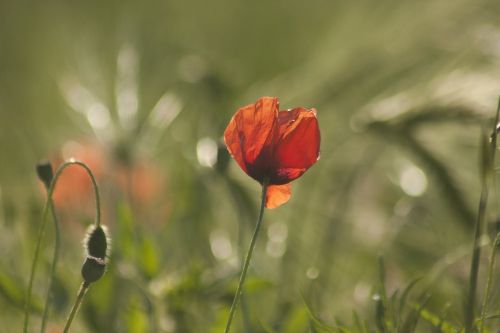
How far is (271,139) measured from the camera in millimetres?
715

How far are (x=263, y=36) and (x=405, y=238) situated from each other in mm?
1336

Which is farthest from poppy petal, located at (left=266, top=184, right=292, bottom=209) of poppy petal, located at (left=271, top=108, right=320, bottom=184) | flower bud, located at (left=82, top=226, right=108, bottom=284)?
flower bud, located at (left=82, top=226, right=108, bottom=284)

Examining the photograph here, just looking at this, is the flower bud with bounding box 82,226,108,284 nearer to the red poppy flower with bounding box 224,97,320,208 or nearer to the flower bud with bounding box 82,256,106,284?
the flower bud with bounding box 82,256,106,284

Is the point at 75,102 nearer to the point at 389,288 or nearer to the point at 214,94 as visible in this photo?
the point at 214,94

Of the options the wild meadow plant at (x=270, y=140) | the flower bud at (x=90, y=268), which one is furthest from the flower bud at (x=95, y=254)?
the wild meadow plant at (x=270, y=140)

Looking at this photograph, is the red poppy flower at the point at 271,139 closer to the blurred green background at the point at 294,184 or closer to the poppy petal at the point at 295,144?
the poppy petal at the point at 295,144

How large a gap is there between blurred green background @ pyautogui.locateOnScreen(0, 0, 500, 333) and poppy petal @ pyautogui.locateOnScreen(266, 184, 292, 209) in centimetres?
9

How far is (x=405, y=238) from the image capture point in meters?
1.27

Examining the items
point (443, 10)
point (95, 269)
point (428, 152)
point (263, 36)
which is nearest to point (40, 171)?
point (95, 269)

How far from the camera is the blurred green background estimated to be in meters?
1.00

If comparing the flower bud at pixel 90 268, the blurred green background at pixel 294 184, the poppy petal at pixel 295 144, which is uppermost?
the blurred green background at pixel 294 184

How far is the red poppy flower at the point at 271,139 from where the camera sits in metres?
0.70

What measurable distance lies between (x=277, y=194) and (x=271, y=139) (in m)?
0.07

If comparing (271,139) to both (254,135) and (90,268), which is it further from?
(90,268)
